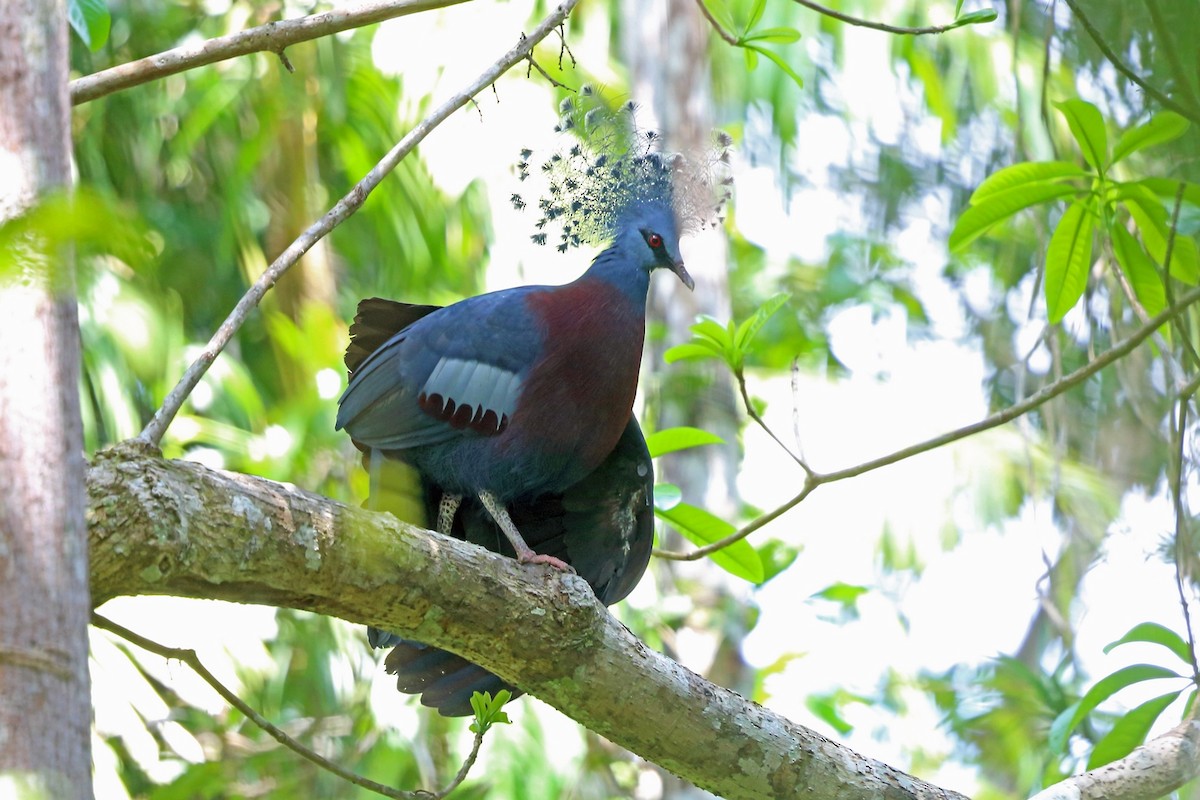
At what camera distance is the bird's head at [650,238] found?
2963mm

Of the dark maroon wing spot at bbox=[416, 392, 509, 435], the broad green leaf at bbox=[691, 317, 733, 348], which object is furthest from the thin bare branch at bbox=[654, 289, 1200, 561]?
the dark maroon wing spot at bbox=[416, 392, 509, 435]

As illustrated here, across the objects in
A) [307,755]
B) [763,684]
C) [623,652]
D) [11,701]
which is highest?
[763,684]

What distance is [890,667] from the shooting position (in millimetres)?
8922

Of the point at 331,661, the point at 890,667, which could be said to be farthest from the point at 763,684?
the point at 890,667

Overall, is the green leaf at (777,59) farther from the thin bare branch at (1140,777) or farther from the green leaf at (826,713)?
the green leaf at (826,713)

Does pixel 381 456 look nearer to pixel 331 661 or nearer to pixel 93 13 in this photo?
pixel 93 13

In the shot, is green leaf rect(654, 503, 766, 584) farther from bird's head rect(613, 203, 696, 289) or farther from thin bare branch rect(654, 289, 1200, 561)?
bird's head rect(613, 203, 696, 289)

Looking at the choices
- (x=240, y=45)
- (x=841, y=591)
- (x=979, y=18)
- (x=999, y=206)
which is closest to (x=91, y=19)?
(x=240, y=45)

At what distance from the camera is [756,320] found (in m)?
2.45

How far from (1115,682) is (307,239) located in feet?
5.99

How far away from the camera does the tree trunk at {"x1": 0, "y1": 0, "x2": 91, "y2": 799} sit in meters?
0.89

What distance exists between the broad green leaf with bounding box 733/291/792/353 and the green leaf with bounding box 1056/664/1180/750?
40.0 inches

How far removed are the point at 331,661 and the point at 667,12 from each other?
3529 mm

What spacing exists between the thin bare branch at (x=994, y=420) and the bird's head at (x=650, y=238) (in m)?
0.71
